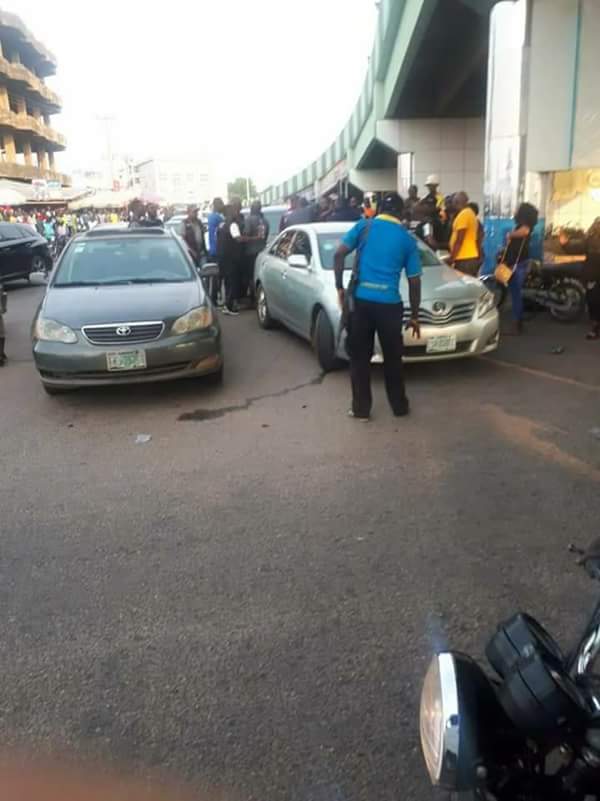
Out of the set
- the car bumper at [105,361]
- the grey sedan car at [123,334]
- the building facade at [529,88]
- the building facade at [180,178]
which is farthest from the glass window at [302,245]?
the building facade at [180,178]

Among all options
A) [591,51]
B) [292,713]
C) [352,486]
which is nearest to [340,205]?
[591,51]

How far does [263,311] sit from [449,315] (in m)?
3.91

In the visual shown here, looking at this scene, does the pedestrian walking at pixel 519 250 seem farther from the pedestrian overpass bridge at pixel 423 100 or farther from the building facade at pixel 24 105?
the building facade at pixel 24 105

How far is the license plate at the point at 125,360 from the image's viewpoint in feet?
21.2

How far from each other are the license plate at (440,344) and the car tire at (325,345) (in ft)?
3.53

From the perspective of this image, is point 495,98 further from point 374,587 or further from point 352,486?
point 374,587

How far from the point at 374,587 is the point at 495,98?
35.9 ft

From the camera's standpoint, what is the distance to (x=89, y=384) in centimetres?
657

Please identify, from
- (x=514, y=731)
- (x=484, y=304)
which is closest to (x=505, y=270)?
(x=484, y=304)

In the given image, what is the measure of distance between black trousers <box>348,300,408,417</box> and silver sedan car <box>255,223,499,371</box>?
92 cm

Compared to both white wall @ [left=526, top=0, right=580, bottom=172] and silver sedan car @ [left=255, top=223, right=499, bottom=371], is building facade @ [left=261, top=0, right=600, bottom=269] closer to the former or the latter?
white wall @ [left=526, top=0, right=580, bottom=172]

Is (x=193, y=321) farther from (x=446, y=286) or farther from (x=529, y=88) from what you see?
(x=529, y=88)

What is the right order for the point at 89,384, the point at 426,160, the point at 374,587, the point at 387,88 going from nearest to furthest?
the point at 374,587
the point at 89,384
the point at 387,88
the point at 426,160

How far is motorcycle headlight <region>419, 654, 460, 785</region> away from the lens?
1.50m
